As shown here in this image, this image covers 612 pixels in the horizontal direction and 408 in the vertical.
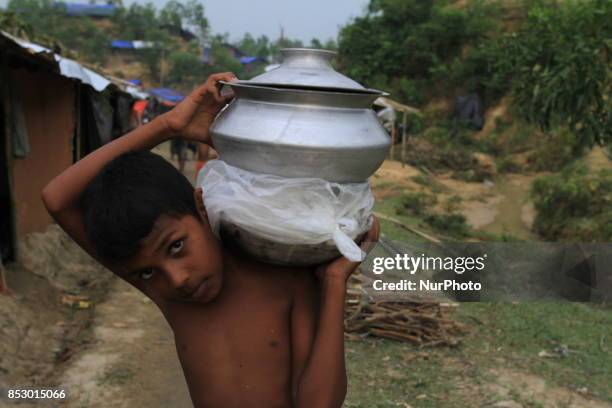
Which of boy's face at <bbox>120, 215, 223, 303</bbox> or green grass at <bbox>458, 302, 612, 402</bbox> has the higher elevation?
boy's face at <bbox>120, 215, 223, 303</bbox>

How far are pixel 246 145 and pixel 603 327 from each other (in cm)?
518

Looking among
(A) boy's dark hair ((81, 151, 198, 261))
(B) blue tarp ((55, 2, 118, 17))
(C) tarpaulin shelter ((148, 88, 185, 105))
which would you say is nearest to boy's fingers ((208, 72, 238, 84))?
(A) boy's dark hair ((81, 151, 198, 261))

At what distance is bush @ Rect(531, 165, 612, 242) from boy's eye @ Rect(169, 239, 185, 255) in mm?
8866

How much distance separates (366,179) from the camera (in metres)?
1.38

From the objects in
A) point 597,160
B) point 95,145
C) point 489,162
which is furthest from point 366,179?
point 489,162

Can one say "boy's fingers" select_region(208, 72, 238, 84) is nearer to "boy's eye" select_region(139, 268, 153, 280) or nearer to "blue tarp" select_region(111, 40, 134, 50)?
"boy's eye" select_region(139, 268, 153, 280)

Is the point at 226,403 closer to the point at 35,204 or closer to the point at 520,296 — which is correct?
the point at 520,296

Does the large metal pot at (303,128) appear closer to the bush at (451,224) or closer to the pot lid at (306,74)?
the pot lid at (306,74)

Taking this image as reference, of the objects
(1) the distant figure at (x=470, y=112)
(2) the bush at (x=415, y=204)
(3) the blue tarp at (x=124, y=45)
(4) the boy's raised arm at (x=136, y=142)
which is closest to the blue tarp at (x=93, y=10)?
(3) the blue tarp at (x=124, y=45)

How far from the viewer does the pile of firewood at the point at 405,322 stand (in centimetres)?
509

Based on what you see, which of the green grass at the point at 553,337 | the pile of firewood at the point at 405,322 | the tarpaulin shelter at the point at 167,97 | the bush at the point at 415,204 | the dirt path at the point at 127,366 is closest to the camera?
the dirt path at the point at 127,366

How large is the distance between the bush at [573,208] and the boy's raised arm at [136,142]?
8719 mm

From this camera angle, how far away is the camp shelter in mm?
5602

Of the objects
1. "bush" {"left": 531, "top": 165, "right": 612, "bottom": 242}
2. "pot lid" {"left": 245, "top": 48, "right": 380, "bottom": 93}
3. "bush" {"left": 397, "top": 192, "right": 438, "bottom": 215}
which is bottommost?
"bush" {"left": 397, "top": 192, "right": 438, "bottom": 215}
